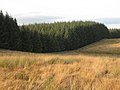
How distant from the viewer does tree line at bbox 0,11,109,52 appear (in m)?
71.1

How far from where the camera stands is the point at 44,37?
9325 cm

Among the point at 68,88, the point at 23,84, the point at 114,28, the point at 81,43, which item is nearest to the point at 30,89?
the point at 23,84

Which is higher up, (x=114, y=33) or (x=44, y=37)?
(x=44, y=37)

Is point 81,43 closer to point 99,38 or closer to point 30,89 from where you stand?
point 99,38

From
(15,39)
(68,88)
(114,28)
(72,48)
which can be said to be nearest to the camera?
(68,88)

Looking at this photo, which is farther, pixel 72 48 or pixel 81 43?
pixel 81 43

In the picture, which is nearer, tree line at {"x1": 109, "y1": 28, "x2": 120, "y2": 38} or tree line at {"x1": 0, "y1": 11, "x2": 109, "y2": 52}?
tree line at {"x1": 0, "y1": 11, "x2": 109, "y2": 52}

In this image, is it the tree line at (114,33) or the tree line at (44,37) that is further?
the tree line at (114,33)

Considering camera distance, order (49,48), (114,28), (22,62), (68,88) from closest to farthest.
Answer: (68,88)
(22,62)
(49,48)
(114,28)

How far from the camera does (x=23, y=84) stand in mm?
5566

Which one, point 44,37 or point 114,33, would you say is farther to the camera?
point 114,33

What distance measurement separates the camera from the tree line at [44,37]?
7106cm

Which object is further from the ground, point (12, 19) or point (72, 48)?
point (12, 19)

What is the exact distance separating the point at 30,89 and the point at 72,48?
370 ft
